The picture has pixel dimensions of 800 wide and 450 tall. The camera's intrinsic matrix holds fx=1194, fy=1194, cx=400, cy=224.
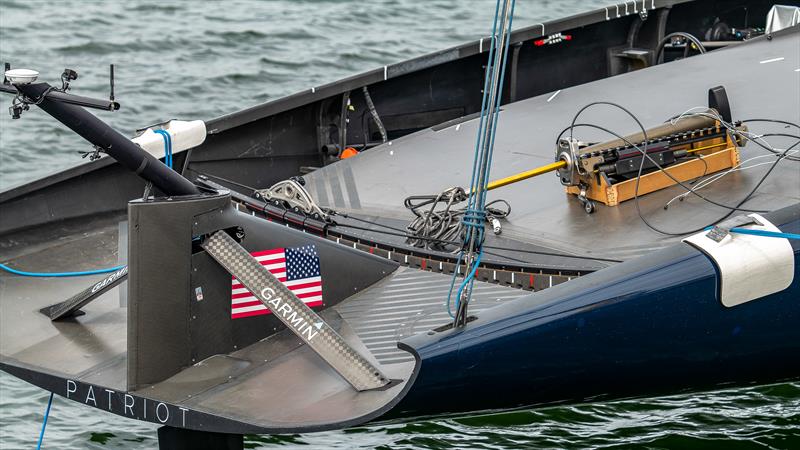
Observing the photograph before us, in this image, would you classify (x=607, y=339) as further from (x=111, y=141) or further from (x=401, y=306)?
(x=111, y=141)

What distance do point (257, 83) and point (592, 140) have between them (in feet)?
30.8

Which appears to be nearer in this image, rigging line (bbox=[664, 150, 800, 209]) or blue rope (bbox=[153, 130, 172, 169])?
blue rope (bbox=[153, 130, 172, 169])

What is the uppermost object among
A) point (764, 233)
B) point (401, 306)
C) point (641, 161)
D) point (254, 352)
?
point (641, 161)

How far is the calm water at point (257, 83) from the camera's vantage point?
25.9 feet

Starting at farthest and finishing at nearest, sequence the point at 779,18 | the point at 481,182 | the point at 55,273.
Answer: the point at 779,18, the point at 55,273, the point at 481,182

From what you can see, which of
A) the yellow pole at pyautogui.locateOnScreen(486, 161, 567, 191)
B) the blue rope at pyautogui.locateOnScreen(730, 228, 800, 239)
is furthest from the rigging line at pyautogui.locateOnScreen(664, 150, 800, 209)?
the blue rope at pyautogui.locateOnScreen(730, 228, 800, 239)

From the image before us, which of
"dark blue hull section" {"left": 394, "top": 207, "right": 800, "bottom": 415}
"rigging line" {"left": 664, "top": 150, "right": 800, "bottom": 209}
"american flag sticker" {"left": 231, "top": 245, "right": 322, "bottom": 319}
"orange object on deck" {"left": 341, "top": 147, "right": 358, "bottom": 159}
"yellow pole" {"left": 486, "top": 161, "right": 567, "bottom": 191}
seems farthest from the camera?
"orange object on deck" {"left": 341, "top": 147, "right": 358, "bottom": 159}

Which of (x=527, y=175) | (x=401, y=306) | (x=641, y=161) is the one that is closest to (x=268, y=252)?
(x=401, y=306)

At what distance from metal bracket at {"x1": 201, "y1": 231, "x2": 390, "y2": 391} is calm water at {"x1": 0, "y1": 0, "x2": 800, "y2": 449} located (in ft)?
6.95

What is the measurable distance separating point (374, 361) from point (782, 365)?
216 cm

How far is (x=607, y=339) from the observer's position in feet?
19.3

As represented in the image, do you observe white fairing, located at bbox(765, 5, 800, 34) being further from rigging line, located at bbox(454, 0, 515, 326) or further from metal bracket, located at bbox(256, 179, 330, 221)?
rigging line, located at bbox(454, 0, 515, 326)

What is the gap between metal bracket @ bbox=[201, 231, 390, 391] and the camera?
5.80m

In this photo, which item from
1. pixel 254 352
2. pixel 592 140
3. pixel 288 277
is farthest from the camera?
pixel 592 140
